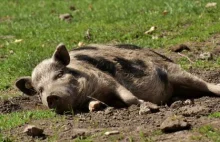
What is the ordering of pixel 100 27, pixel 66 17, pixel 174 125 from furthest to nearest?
pixel 66 17 < pixel 100 27 < pixel 174 125

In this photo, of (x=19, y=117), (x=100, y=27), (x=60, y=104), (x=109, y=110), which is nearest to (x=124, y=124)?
(x=109, y=110)

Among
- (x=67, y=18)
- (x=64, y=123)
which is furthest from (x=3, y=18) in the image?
(x=64, y=123)

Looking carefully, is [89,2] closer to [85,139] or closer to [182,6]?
[182,6]

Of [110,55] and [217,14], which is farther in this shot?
[217,14]

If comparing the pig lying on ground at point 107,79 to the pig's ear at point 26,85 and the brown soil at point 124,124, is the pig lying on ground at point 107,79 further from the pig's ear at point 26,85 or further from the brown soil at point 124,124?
the brown soil at point 124,124

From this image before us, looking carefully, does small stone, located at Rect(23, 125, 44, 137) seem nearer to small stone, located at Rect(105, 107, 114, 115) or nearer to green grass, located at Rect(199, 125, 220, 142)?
small stone, located at Rect(105, 107, 114, 115)

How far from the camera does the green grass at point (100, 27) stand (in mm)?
12508

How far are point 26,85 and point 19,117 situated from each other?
1033 millimetres

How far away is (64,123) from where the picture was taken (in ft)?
23.7

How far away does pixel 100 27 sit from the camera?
568 inches

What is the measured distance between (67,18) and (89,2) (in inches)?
77.7

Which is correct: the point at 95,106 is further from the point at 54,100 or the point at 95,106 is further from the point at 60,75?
the point at 60,75

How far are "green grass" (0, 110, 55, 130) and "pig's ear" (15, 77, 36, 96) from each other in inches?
28.4

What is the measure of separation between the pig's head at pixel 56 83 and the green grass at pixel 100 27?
77.9 inches
